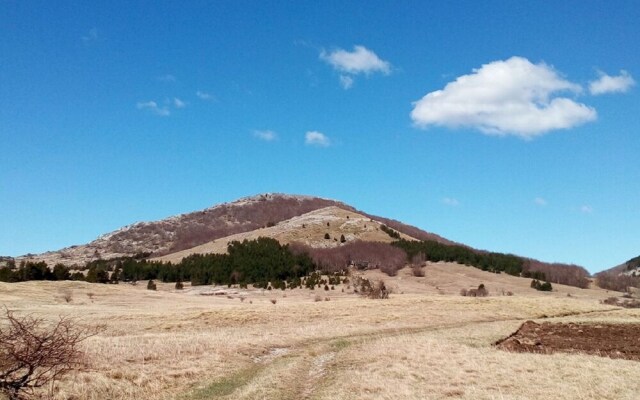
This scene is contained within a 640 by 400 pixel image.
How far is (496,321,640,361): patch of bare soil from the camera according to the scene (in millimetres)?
28828

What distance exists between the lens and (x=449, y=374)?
804 inches

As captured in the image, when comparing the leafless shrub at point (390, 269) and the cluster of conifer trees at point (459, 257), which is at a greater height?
the cluster of conifer trees at point (459, 257)

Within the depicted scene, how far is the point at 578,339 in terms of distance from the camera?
34.5 metres

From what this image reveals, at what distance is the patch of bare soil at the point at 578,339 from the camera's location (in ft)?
94.6

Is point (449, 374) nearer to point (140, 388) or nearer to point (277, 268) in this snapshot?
point (140, 388)

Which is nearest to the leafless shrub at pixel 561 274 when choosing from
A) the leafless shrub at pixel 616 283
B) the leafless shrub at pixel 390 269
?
the leafless shrub at pixel 616 283

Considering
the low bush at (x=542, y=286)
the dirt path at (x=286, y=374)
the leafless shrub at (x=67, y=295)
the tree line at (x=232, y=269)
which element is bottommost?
A: the dirt path at (x=286, y=374)

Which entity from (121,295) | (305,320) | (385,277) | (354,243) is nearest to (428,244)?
(354,243)

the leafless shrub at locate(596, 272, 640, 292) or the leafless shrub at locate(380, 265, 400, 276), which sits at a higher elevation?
the leafless shrub at locate(380, 265, 400, 276)

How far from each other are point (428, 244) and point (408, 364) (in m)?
153

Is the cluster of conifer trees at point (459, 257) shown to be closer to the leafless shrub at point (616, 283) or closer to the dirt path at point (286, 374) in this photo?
the leafless shrub at point (616, 283)

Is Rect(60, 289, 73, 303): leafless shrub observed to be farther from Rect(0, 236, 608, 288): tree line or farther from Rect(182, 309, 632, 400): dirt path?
Rect(182, 309, 632, 400): dirt path

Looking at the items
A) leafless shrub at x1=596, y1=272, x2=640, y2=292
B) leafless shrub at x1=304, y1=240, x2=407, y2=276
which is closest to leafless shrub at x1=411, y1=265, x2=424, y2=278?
leafless shrub at x1=304, y1=240, x2=407, y2=276

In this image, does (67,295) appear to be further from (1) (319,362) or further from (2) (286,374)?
(2) (286,374)
